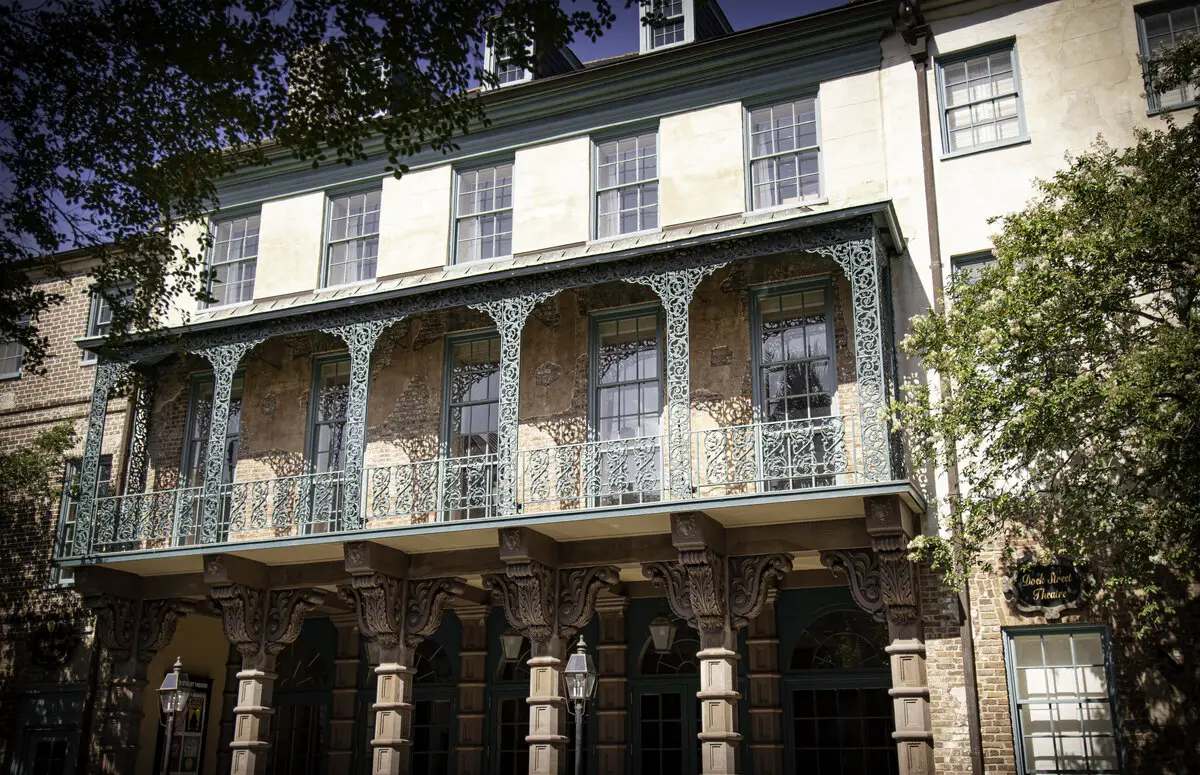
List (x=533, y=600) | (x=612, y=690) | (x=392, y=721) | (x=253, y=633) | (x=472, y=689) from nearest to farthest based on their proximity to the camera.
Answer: (x=533, y=600) < (x=392, y=721) < (x=253, y=633) < (x=612, y=690) < (x=472, y=689)

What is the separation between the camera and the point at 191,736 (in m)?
17.8

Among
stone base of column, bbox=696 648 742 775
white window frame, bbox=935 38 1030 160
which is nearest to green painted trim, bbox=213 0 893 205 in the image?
white window frame, bbox=935 38 1030 160

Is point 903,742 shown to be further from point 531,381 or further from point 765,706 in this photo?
point 531,381

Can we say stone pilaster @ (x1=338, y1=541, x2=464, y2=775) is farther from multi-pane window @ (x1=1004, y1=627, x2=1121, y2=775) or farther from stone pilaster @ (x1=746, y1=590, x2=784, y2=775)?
multi-pane window @ (x1=1004, y1=627, x2=1121, y2=775)

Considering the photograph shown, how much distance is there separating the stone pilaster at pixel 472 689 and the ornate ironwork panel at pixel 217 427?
3744mm

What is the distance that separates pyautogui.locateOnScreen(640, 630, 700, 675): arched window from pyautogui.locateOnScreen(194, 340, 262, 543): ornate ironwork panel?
625 centimetres

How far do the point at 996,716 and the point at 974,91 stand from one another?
7707 mm

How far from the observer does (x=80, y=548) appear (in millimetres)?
16250

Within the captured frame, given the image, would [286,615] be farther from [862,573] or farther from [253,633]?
[862,573]

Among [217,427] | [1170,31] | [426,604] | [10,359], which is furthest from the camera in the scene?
[10,359]

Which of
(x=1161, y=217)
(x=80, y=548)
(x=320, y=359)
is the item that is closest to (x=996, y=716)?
(x=1161, y=217)

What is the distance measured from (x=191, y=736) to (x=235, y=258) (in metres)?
7.62

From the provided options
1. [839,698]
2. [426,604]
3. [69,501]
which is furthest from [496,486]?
[69,501]

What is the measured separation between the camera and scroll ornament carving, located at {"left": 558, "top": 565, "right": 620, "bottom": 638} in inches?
558
